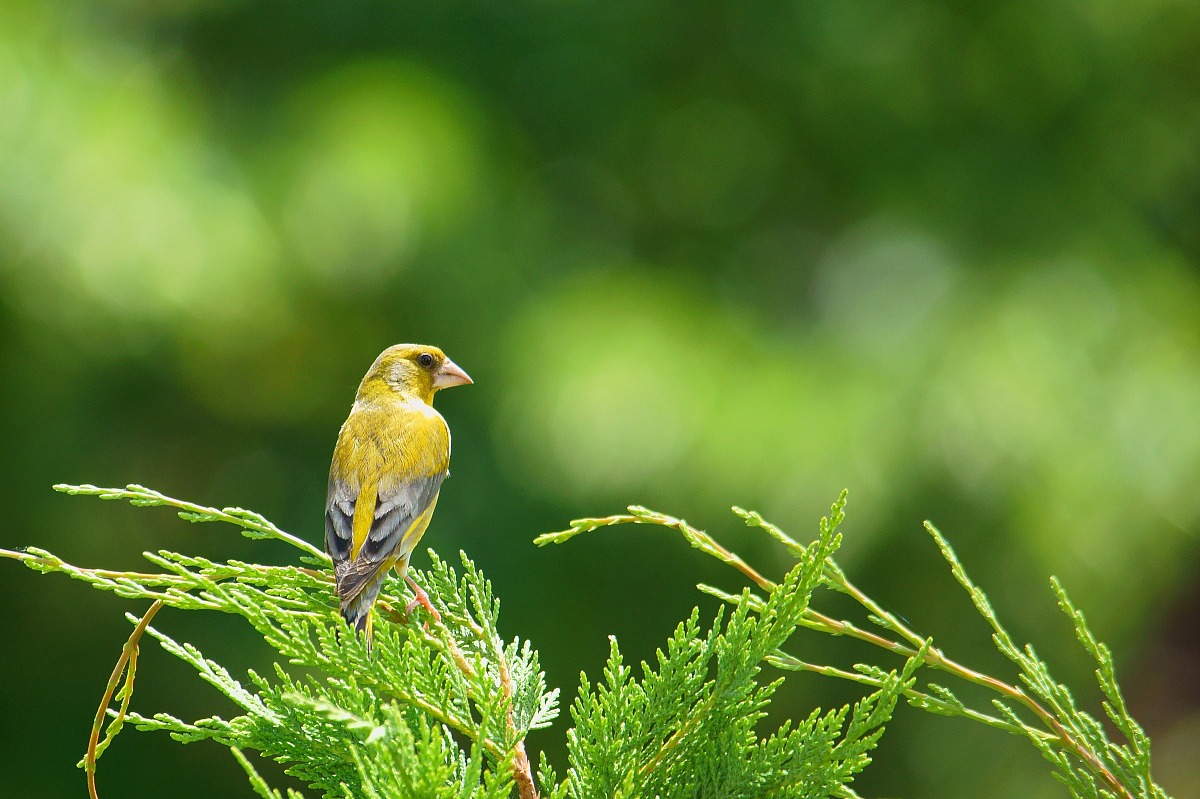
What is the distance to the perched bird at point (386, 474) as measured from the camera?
77.5 inches

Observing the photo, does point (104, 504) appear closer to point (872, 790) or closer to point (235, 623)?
point (235, 623)

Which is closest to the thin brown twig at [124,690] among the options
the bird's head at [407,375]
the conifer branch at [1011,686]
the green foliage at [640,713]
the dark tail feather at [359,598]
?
the green foliage at [640,713]

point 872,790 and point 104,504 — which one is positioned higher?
point 104,504

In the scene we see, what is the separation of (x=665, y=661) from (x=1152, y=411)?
4.93 meters

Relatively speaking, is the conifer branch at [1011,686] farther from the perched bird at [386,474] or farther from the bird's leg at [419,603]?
the perched bird at [386,474]

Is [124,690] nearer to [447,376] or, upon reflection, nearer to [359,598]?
[359,598]

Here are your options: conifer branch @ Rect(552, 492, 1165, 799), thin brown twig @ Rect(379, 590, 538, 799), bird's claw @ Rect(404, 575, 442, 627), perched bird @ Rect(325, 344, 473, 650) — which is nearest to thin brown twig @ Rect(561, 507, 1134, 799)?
→ conifer branch @ Rect(552, 492, 1165, 799)

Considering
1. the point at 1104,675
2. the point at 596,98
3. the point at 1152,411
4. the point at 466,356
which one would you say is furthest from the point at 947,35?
the point at 1104,675

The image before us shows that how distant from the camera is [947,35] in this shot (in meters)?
7.21

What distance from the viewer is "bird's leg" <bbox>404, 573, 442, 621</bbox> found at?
1.81m

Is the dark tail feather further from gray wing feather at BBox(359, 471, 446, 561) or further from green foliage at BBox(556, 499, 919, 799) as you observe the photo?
green foliage at BBox(556, 499, 919, 799)

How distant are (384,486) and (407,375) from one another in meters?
0.48

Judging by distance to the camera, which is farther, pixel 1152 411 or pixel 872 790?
pixel 872 790

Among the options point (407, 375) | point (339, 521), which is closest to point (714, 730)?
point (339, 521)
